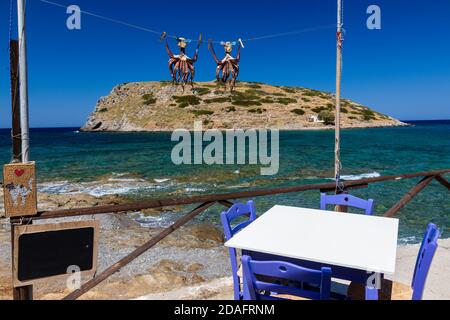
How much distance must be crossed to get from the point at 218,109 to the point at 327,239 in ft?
193

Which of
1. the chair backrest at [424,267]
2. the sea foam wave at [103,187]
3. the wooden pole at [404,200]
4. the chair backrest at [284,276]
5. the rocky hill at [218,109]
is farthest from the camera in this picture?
the rocky hill at [218,109]

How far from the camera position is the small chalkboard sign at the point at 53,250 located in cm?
279

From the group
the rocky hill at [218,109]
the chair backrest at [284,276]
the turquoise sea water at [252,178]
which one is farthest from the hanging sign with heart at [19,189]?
the rocky hill at [218,109]

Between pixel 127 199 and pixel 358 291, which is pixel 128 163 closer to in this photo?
pixel 127 199

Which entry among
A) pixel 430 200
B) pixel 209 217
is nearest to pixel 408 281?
pixel 209 217

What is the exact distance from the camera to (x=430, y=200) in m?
13.2

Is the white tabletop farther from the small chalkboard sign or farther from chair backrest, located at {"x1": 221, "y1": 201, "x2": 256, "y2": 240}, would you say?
the small chalkboard sign

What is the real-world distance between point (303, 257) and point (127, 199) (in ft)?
43.4

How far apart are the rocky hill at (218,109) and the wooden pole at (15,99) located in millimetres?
53187

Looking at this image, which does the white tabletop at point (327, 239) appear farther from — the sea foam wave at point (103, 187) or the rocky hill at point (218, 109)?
the rocky hill at point (218, 109)

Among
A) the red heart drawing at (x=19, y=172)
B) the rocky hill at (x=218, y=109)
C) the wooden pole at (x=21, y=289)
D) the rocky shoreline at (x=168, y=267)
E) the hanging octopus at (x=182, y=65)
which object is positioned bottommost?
the rocky shoreline at (x=168, y=267)

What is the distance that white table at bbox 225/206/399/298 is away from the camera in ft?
7.68

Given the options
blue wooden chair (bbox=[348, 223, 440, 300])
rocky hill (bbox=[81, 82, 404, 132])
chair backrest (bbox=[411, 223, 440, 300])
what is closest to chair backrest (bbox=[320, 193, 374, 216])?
blue wooden chair (bbox=[348, 223, 440, 300])

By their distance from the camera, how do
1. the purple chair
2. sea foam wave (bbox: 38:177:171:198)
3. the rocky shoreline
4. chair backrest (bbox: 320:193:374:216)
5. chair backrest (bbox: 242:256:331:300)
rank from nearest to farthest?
chair backrest (bbox: 242:256:331:300)
the purple chair
chair backrest (bbox: 320:193:374:216)
the rocky shoreline
sea foam wave (bbox: 38:177:171:198)
